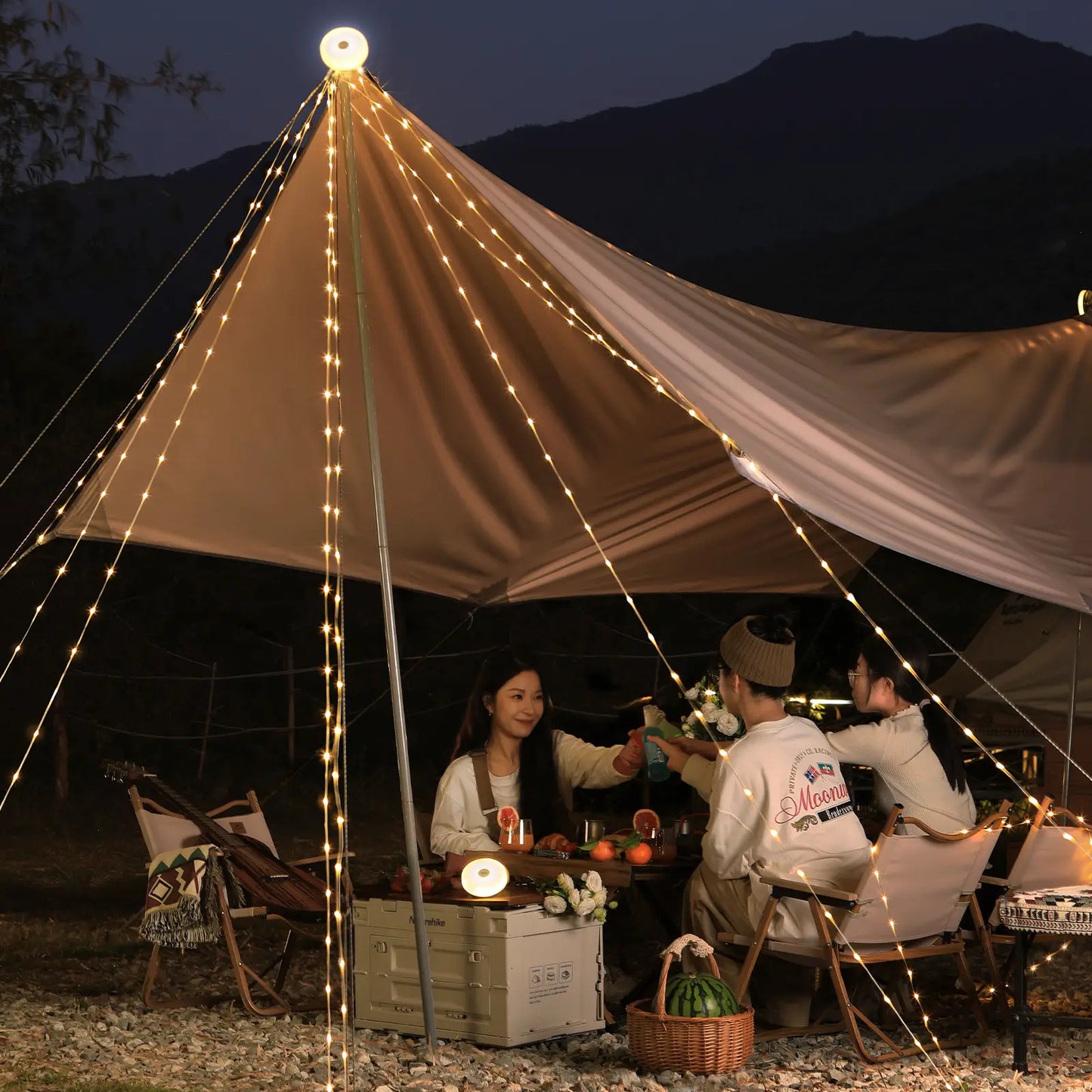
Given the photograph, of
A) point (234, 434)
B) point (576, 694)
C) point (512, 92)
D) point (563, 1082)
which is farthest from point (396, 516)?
point (512, 92)

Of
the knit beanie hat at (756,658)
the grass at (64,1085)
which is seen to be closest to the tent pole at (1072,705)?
the knit beanie hat at (756,658)

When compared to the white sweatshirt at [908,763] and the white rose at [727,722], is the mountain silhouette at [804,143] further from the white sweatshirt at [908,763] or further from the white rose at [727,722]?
the white sweatshirt at [908,763]

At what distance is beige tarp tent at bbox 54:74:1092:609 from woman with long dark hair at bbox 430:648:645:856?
952 millimetres

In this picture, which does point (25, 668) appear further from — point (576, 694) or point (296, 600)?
point (576, 694)

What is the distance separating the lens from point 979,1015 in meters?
4.03

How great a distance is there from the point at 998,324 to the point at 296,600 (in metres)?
9.78

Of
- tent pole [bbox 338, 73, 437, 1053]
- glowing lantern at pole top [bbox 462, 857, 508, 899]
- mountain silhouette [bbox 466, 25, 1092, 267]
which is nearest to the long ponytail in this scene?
glowing lantern at pole top [bbox 462, 857, 508, 899]

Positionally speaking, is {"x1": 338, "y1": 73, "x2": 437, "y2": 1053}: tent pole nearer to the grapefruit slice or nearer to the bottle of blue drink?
the grapefruit slice

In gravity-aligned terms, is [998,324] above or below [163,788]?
above

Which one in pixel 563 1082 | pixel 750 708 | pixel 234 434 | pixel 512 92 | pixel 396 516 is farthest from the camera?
pixel 512 92

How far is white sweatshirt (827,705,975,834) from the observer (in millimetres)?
4324

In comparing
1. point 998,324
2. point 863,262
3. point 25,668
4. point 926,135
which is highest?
point 926,135

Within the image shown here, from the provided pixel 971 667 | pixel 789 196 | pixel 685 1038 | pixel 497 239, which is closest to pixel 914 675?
pixel 971 667

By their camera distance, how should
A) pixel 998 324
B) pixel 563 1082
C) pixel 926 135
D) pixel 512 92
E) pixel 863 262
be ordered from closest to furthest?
1. pixel 563 1082
2. pixel 998 324
3. pixel 863 262
4. pixel 926 135
5. pixel 512 92
